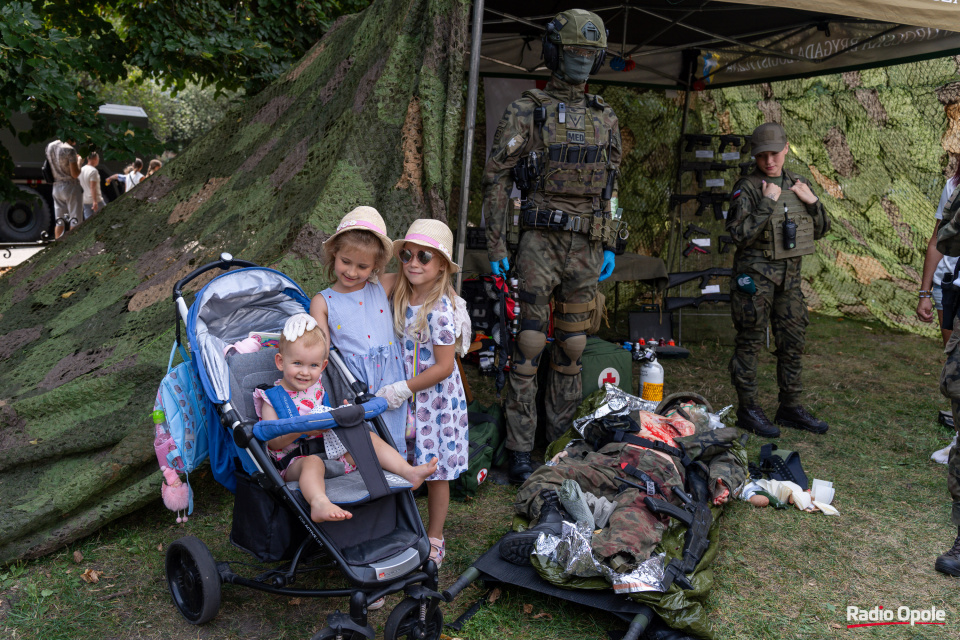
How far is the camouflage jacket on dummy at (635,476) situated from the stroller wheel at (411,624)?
0.73 m

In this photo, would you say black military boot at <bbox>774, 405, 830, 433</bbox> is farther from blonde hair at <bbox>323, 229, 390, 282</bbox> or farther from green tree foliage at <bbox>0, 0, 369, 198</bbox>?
green tree foliage at <bbox>0, 0, 369, 198</bbox>

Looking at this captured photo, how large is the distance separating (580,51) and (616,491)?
2607mm

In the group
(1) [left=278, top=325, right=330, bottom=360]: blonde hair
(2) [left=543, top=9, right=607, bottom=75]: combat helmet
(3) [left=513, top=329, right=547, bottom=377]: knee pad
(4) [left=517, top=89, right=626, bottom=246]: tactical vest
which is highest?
(2) [left=543, top=9, right=607, bottom=75]: combat helmet

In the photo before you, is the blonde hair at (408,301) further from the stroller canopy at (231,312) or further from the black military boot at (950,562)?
the black military boot at (950,562)

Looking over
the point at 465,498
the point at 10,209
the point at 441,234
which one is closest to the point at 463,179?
the point at 441,234

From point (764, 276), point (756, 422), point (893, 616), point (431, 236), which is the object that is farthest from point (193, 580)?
point (764, 276)

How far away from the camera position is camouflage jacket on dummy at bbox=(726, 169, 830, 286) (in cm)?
509

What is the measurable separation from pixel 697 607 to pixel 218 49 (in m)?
6.57

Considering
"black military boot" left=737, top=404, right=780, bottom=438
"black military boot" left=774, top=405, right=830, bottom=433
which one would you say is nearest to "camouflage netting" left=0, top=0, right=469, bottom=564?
"black military boot" left=737, top=404, right=780, bottom=438

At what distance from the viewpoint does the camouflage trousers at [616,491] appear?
2.93 metres

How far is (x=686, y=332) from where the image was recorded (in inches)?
313

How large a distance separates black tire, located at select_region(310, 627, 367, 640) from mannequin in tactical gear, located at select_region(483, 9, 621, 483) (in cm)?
198

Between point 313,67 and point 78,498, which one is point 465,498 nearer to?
point 78,498

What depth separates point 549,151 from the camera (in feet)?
14.2
